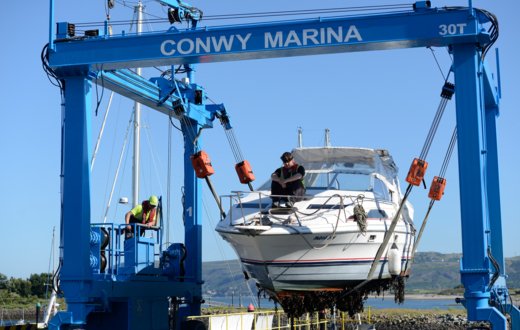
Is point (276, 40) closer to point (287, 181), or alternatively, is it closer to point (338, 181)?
point (287, 181)

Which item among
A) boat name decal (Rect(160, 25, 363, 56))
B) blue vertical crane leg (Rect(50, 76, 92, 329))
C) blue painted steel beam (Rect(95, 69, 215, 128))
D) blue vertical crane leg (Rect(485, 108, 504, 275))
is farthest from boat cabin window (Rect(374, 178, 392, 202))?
blue vertical crane leg (Rect(50, 76, 92, 329))

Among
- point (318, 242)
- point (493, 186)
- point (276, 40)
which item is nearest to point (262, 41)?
point (276, 40)

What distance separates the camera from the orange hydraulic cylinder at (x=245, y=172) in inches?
647

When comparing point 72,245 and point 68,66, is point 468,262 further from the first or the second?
point 68,66

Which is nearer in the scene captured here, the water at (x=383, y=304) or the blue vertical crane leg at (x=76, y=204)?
the blue vertical crane leg at (x=76, y=204)

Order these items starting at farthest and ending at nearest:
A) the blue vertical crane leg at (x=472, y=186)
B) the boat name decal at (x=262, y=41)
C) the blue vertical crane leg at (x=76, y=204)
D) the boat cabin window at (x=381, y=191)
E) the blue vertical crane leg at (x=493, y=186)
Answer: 1. the blue vertical crane leg at (x=493, y=186)
2. the boat cabin window at (x=381, y=191)
3. the blue vertical crane leg at (x=76, y=204)
4. the boat name decal at (x=262, y=41)
5. the blue vertical crane leg at (x=472, y=186)

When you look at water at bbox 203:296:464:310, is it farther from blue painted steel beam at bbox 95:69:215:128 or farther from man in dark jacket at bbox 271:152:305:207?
blue painted steel beam at bbox 95:69:215:128

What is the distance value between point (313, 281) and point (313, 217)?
3.72 feet

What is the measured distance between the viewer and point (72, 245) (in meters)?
14.6

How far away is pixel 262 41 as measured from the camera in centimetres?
1411

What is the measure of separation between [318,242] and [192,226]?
18.8 feet

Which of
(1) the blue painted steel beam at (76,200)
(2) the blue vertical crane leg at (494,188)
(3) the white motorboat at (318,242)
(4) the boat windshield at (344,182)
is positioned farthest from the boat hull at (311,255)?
(2) the blue vertical crane leg at (494,188)

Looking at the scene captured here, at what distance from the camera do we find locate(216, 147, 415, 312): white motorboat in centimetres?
1385

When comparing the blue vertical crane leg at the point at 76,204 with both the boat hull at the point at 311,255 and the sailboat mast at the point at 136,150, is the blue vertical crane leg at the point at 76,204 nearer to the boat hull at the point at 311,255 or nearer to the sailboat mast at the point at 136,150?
the boat hull at the point at 311,255
